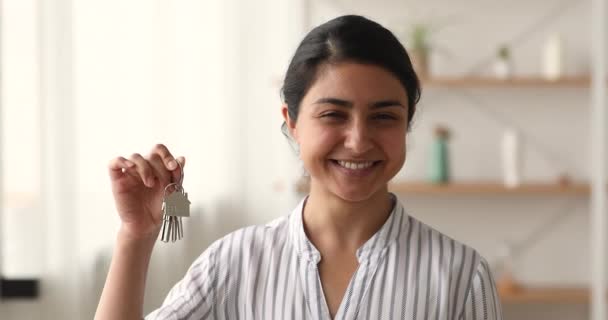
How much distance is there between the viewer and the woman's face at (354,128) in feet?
3.63

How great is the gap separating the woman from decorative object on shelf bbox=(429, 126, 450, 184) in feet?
6.94

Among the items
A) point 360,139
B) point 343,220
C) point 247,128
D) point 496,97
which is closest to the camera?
point 360,139

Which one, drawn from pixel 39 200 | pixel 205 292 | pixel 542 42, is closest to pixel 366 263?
pixel 205 292

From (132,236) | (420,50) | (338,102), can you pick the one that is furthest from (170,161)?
(420,50)

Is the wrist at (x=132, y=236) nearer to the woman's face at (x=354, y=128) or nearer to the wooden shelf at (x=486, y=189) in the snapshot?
the woman's face at (x=354, y=128)

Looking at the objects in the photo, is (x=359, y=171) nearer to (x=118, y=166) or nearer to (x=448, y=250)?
(x=448, y=250)

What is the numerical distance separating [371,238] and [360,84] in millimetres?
A: 232

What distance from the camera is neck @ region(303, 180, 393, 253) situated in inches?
47.5

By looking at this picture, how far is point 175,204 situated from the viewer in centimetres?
111

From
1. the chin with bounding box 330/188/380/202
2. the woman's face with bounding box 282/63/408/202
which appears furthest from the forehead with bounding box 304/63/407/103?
the chin with bounding box 330/188/380/202

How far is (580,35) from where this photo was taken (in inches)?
136

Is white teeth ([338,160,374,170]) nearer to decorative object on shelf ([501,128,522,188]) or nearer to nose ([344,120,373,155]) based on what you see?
nose ([344,120,373,155])

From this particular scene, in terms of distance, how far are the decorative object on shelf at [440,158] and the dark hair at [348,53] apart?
7.00 ft

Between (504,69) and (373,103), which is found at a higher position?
(504,69)
